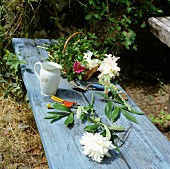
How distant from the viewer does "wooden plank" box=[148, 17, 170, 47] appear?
2631 mm

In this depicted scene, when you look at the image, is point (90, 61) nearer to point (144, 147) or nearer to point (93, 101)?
point (93, 101)

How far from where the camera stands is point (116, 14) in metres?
3.46

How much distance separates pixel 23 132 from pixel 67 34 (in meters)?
1.28

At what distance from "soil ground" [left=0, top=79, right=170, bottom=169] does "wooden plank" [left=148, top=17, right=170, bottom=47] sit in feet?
2.93

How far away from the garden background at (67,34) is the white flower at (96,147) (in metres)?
1.24

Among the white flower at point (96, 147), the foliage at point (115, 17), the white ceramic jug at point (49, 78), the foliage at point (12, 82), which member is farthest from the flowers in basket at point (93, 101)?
the foliage at point (115, 17)

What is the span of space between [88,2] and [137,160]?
225cm

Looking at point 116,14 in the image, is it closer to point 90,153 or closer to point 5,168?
point 5,168

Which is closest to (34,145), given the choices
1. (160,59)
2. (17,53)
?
(17,53)

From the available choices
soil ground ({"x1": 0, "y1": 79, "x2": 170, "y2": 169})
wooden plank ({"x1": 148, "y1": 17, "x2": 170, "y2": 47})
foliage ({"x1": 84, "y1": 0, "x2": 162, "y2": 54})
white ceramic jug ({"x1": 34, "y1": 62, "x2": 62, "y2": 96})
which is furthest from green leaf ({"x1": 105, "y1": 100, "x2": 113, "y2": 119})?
foliage ({"x1": 84, "y1": 0, "x2": 162, "y2": 54})

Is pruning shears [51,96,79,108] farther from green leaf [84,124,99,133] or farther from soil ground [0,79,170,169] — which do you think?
soil ground [0,79,170,169]

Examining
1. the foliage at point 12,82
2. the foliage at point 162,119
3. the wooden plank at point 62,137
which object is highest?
the wooden plank at point 62,137

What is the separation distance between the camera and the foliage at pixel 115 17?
331 centimetres

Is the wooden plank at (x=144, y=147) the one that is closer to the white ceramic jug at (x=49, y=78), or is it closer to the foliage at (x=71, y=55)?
the white ceramic jug at (x=49, y=78)
